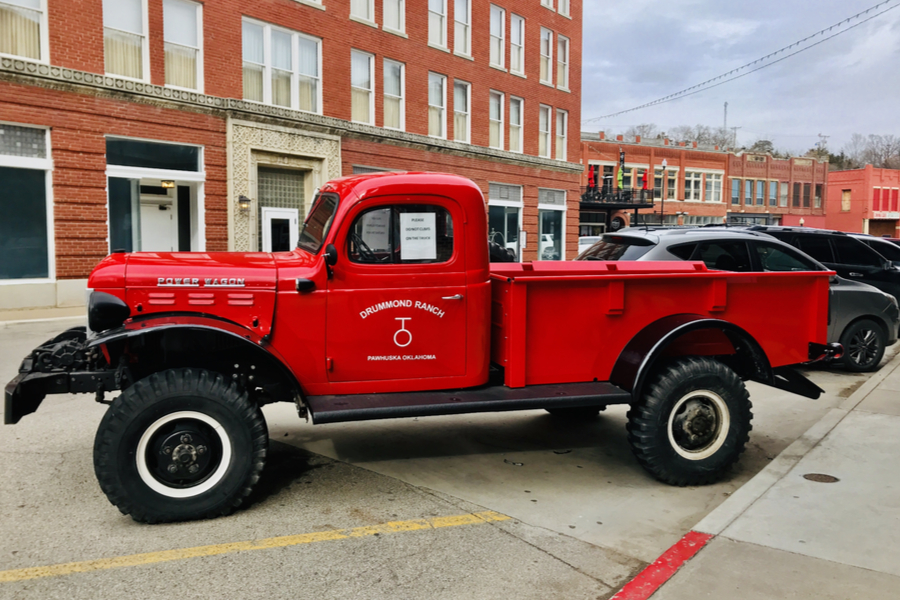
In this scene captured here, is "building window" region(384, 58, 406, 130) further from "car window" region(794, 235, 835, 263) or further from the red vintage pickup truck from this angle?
the red vintage pickup truck

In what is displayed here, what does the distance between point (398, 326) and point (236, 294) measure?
111cm

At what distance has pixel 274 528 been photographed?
448 centimetres

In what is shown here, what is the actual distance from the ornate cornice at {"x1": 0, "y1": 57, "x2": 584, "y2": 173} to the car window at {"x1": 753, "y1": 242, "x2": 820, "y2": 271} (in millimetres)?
14498

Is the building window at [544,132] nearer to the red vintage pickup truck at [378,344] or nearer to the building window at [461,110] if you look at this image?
the building window at [461,110]

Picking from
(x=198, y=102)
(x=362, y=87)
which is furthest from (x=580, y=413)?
(x=362, y=87)

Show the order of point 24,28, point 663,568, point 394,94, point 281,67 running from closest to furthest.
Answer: point 663,568
point 24,28
point 281,67
point 394,94

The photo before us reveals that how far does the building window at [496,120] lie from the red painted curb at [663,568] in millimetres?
24753

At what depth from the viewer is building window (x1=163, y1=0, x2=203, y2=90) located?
17922mm

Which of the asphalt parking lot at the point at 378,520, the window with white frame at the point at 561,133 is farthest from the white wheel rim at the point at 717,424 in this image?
the window with white frame at the point at 561,133

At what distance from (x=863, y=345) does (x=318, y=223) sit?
8.50 metres

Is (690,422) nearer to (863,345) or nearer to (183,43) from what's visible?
(863,345)

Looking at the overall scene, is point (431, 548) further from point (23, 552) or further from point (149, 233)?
point (149, 233)

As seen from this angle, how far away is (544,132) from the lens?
30812mm

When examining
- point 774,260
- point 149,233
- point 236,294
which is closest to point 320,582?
point 236,294
